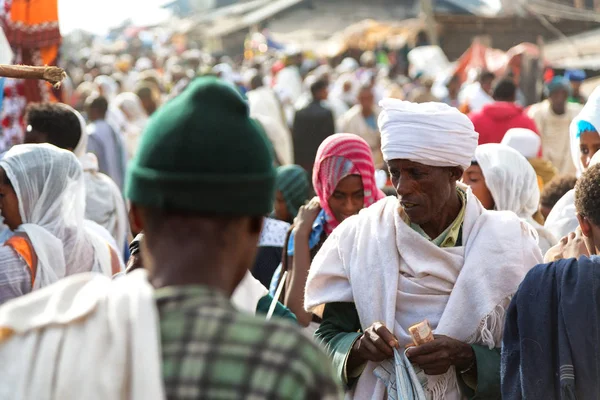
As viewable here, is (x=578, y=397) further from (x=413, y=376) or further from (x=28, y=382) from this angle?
(x=28, y=382)

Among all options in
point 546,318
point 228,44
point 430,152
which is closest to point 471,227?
point 430,152

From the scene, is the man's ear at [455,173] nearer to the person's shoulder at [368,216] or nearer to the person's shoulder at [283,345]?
the person's shoulder at [368,216]

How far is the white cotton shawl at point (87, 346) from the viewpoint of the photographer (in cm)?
184

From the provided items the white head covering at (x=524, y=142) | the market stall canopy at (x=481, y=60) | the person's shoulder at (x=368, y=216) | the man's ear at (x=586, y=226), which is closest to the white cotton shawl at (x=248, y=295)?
the person's shoulder at (x=368, y=216)

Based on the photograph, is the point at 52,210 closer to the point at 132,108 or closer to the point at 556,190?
the point at 556,190

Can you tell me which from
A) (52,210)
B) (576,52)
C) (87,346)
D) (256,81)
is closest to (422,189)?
(52,210)

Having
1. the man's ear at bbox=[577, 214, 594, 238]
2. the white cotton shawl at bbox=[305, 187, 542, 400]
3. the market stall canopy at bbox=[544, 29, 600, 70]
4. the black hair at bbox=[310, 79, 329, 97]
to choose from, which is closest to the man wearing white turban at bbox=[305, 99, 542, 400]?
the white cotton shawl at bbox=[305, 187, 542, 400]

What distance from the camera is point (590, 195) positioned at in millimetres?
3453

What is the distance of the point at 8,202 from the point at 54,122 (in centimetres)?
179

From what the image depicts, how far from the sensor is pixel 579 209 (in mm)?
3512

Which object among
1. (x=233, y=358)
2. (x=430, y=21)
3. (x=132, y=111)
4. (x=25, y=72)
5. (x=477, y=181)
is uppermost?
(x=233, y=358)

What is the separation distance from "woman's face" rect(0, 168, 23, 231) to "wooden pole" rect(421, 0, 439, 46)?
19657 mm

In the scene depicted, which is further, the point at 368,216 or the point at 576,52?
the point at 576,52

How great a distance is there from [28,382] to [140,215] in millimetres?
376
